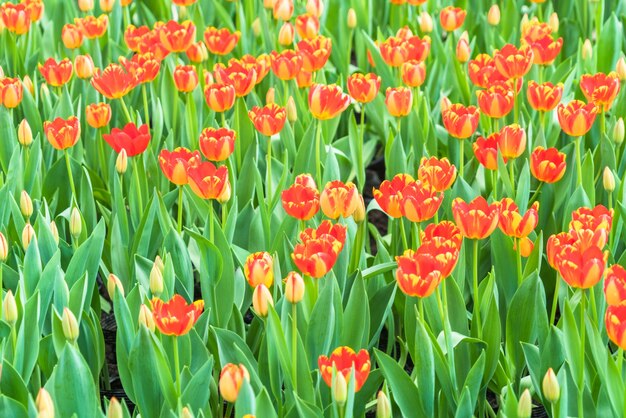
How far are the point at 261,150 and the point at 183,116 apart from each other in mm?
262

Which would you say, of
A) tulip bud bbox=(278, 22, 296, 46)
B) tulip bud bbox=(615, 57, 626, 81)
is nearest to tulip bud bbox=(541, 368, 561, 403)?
tulip bud bbox=(615, 57, 626, 81)

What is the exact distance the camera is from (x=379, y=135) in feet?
10.2

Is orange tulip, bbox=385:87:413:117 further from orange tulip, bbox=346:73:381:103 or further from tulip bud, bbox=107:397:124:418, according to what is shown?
tulip bud, bbox=107:397:124:418

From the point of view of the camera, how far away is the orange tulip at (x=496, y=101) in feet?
7.55

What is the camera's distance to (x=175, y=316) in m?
1.61

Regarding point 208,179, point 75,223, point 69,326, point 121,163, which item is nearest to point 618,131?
point 208,179

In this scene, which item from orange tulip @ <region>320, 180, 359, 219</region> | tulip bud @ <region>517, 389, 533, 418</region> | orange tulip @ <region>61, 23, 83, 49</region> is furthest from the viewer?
orange tulip @ <region>61, 23, 83, 49</region>

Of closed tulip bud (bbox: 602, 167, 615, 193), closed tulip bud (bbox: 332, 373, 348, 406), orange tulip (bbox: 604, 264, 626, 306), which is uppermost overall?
orange tulip (bbox: 604, 264, 626, 306)

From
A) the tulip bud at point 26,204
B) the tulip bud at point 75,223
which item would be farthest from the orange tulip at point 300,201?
the tulip bud at point 26,204

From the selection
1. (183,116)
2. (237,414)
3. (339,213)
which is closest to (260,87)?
(183,116)

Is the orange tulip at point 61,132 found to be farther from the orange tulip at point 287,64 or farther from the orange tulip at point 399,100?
the orange tulip at point 399,100

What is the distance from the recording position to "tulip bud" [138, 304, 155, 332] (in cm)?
165

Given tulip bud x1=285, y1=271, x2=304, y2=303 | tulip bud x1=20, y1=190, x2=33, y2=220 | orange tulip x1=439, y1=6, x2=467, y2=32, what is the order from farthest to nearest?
orange tulip x1=439, y1=6, x2=467, y2=32
tulip bud x1=20, y1=190, x2=33, y2=220
tulip bud x1=285, y1=271, x2=304, y2=303

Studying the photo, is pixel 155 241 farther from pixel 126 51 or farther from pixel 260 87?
pixel 126 51
